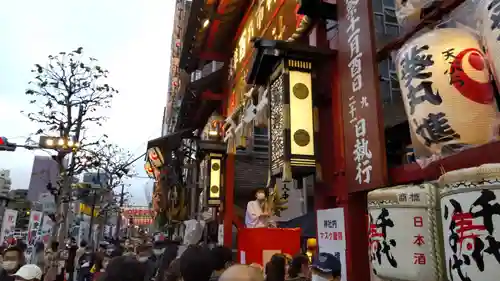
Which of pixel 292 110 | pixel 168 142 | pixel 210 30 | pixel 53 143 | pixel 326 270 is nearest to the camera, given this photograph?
pixel 326 270

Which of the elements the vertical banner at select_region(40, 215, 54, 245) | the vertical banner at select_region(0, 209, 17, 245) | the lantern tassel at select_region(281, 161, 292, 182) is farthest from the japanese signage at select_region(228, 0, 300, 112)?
the vertical banner at select_region(0, 209, 17, 245)

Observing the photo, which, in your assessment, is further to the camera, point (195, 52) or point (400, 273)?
point (195, 52)

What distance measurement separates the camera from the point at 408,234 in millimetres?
3021

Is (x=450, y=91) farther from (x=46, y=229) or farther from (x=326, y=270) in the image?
(x=46, y=229)

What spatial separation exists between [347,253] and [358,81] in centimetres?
242

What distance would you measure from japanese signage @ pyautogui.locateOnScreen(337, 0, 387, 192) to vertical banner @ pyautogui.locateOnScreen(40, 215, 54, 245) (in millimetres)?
15011

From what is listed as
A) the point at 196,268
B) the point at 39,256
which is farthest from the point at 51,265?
the point at 196,268

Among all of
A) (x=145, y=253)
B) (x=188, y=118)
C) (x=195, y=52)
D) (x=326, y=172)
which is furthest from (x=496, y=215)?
(x=188, y=118)

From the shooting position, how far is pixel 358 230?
17.3ft

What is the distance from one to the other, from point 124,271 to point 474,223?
294cm

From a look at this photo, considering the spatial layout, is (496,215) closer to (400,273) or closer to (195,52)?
(400,273)

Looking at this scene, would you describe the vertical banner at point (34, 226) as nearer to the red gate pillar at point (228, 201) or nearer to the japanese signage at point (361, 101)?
the red gate pillar at point (228, 201)

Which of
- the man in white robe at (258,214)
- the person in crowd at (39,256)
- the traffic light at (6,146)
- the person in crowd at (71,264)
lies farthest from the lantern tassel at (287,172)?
the traffic light at (6,146)

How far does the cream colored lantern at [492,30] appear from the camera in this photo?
106 inches
